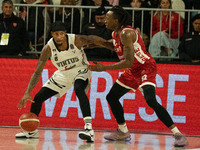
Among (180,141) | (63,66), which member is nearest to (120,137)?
(180,141)

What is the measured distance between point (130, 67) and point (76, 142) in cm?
141

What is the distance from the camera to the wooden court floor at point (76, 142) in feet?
23.4

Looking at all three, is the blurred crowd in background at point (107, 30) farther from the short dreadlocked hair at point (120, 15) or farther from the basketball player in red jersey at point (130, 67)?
the short dreadlocked hair at point (120, 15)

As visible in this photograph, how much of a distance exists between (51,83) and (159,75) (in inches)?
99.2

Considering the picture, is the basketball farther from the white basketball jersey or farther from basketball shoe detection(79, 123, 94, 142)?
the white basketball jersey

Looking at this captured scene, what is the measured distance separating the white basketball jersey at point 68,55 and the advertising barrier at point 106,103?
1821 millimetres

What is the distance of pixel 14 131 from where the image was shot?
898 centimetres

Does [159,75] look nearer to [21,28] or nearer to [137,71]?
[137,71]

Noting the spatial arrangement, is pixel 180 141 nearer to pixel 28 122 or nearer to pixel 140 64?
pixel 140 64

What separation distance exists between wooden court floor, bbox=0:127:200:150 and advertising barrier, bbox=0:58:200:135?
21.0 inches

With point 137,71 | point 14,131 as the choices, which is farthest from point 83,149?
point 14,131

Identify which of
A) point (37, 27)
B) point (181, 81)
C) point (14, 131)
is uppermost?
point (37, 27)

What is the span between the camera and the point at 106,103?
9.72m

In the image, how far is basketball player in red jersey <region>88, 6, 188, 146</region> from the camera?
24.3 ft
